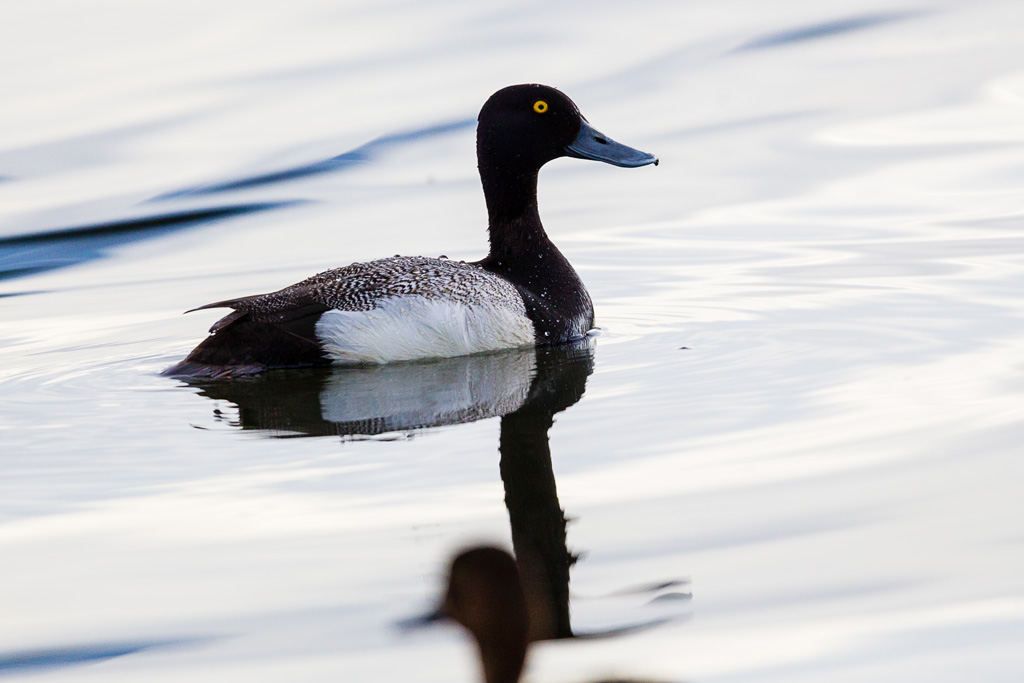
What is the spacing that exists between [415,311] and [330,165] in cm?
770

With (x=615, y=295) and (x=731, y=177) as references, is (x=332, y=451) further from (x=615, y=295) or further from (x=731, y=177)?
(x=731, y=177)

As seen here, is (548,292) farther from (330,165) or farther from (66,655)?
(330,165)

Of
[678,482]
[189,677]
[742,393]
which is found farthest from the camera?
[742,393]

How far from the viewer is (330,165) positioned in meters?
16.2

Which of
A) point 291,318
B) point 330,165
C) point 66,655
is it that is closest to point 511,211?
point 291,318

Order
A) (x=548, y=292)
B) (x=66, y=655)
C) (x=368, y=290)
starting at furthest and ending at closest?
1. (x=548, y=292)
2. (x=368, y=290)
3. (x=66, y=655)

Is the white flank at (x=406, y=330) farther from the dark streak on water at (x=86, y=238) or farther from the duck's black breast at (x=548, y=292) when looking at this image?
the dark streak on water at (x=86, y=238)

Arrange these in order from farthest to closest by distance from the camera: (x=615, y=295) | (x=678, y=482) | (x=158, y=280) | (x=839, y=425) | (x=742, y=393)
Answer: (x=158, y=280) → (x=615, y=295) → (x=742, y=393) → (x=839, y=425) → (x=678, y=482)

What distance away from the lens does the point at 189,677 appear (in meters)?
4.50

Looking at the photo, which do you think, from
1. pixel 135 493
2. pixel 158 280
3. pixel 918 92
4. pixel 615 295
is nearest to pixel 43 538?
pixel 135 493

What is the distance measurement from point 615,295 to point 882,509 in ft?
18.1

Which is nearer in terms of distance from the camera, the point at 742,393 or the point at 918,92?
the point at 742,393

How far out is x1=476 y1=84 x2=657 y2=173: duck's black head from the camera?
10180mm

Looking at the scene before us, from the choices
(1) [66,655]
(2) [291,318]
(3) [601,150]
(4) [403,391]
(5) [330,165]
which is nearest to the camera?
(1) [66,655]
